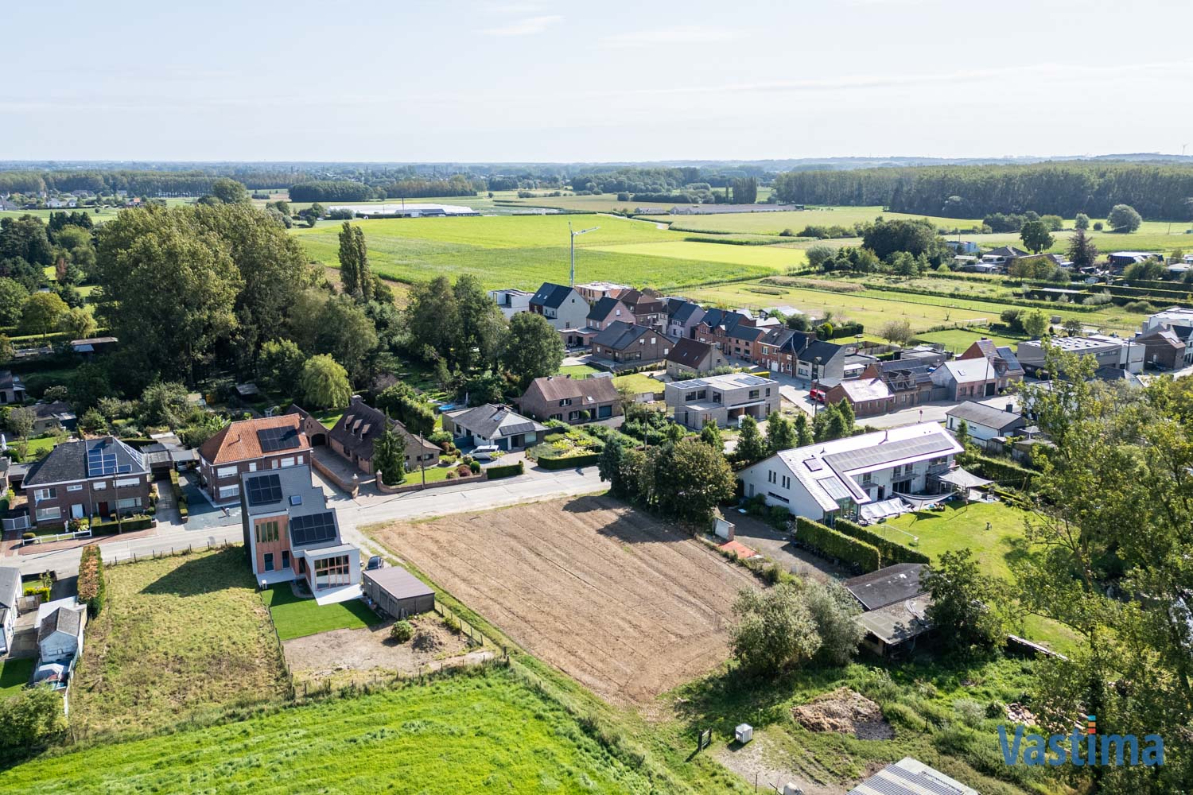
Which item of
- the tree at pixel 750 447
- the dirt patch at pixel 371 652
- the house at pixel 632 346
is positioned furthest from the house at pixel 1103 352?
the dirt patch at pixel 371 652

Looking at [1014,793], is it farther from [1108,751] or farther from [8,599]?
[8,599]

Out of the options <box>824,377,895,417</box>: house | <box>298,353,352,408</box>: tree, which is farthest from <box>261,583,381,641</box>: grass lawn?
<box>824,377,895,417</box>: house

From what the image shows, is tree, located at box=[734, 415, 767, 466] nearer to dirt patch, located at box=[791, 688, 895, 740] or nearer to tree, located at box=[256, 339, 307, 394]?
dirt patch, located at box=[791, 688, 895, 740]

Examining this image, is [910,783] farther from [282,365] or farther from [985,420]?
[282,365]

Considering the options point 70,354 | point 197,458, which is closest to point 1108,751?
point 197,458

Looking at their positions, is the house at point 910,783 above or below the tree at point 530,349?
below

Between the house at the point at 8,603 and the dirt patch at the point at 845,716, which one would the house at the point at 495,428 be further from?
the dirt patch at the point at 845,716
